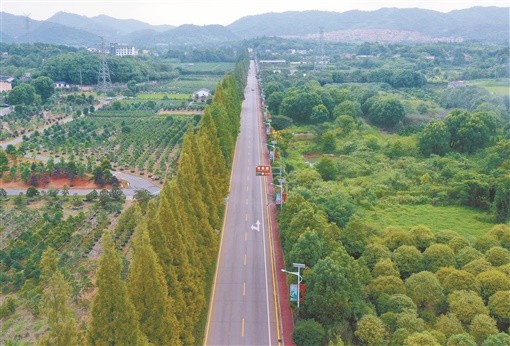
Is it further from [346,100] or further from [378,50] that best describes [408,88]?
[378,50]

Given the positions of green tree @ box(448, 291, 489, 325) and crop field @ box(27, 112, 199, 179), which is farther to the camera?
crop field @ box(27, 112, 199, 179)

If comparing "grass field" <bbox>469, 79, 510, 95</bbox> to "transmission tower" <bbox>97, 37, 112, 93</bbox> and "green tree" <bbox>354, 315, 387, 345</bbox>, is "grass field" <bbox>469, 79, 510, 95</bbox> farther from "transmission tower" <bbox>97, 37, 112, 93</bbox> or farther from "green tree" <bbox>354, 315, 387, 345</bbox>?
"green tree" <bbox>354, 315, 387, 345</bbox>

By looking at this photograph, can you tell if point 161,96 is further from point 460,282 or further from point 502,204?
point 460,282

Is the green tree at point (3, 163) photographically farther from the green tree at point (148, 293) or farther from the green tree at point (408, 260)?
the green tree at point (408, 260)

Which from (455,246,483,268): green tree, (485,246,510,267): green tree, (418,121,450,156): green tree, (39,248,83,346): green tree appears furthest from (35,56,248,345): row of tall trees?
(418,121,450,156): green tree

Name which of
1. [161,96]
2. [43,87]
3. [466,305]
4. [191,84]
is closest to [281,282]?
[466,305]

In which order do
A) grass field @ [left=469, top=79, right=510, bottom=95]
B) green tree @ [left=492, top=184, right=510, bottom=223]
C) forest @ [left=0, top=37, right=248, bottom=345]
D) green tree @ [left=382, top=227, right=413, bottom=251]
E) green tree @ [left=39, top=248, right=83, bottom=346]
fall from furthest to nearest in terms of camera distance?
1. grass field @ [left=469, top=79, right=510, bottom=95]
2. green tree @ [left=492, top=184, right=510, bottom=223]
3. green tree @ [left=382, top=227, right=413, bottom=251]
4. forest @ [left=0, top=37, right=248, bottom=345]
5. green tree @ [left=39, top=248, right=83, bottom=346]
